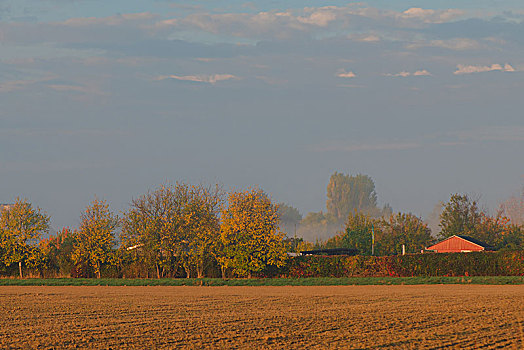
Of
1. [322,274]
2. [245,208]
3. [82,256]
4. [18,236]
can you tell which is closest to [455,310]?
[322,274]

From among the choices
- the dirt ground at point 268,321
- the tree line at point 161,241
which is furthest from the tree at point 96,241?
the dirt ground at point 268,321

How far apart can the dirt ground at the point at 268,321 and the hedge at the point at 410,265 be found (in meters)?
20.4

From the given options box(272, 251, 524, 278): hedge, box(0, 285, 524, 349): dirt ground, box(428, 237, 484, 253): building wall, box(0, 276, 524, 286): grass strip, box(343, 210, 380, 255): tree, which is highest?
box(343, 210, 380, 255): tree

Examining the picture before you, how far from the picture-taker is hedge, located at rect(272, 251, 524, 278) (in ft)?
190

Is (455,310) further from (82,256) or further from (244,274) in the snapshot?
(82,256)

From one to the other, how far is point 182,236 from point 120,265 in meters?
6.15

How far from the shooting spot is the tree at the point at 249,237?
59.9 metres

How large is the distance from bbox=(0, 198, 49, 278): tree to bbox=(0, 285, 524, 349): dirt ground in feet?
95.1

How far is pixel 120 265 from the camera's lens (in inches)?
2474

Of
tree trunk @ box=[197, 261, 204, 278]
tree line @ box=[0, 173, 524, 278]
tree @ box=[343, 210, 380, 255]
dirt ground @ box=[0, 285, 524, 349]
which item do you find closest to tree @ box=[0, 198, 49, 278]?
tree line @ box=[0, 173, 524, 278]

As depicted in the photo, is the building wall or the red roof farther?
the building wall

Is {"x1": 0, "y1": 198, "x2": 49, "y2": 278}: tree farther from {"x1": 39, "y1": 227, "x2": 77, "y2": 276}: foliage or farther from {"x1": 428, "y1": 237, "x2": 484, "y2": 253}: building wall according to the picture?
{"x1": 428, "y1": 237, "x2": 484, "y2": 253}: building wall

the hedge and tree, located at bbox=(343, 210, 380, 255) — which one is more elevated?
tree, located at bbox=(343, 210, 380, 255)

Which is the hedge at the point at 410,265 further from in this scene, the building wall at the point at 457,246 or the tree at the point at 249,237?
the building wall at the point at 457,246
